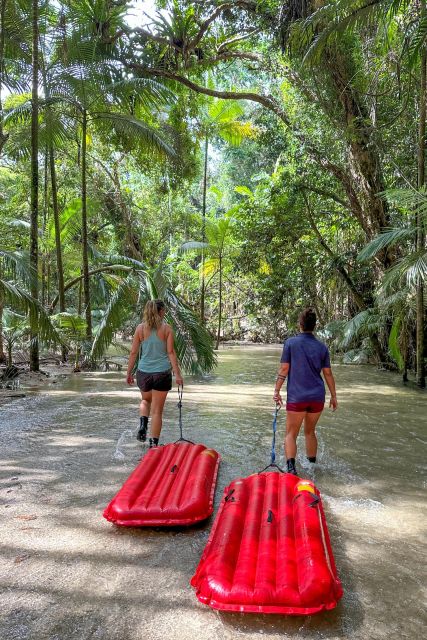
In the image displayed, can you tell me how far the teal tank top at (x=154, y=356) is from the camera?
5488mm

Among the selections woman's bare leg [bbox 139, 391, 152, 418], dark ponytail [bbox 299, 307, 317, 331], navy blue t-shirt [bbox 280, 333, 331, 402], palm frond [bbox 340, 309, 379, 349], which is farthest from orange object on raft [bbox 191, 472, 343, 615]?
palm frond [bbox 340, 309, 379, 349]

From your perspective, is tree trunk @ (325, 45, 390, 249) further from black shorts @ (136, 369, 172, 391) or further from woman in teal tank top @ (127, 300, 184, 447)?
black shorts @ (136, 369, 172, 391)

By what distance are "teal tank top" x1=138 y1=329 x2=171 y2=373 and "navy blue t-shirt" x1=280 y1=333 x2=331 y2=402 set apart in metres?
1.39

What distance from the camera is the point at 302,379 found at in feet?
15.7

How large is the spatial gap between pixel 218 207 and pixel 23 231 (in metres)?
25.6

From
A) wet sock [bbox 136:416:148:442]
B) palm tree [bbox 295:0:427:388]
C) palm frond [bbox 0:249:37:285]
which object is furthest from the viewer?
palm frond [bbox 0:249:37:285]

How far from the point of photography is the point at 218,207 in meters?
39.8

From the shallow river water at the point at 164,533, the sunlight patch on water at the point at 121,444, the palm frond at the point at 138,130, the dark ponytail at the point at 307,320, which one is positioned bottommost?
the shallow river water at the point at 164,533

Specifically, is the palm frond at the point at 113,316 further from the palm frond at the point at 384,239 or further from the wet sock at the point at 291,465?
the wet sock at the point at 291,465

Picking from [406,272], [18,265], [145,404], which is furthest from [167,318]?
[145,404]

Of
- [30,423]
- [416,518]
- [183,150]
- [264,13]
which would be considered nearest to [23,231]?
[183,150]

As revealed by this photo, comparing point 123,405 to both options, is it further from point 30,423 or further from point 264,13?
point 264,13

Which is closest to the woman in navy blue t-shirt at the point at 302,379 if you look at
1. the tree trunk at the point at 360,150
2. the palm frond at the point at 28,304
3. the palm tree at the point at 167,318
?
the palm frond at the point at 28,304

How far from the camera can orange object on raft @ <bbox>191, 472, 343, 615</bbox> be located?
97.7 inches
